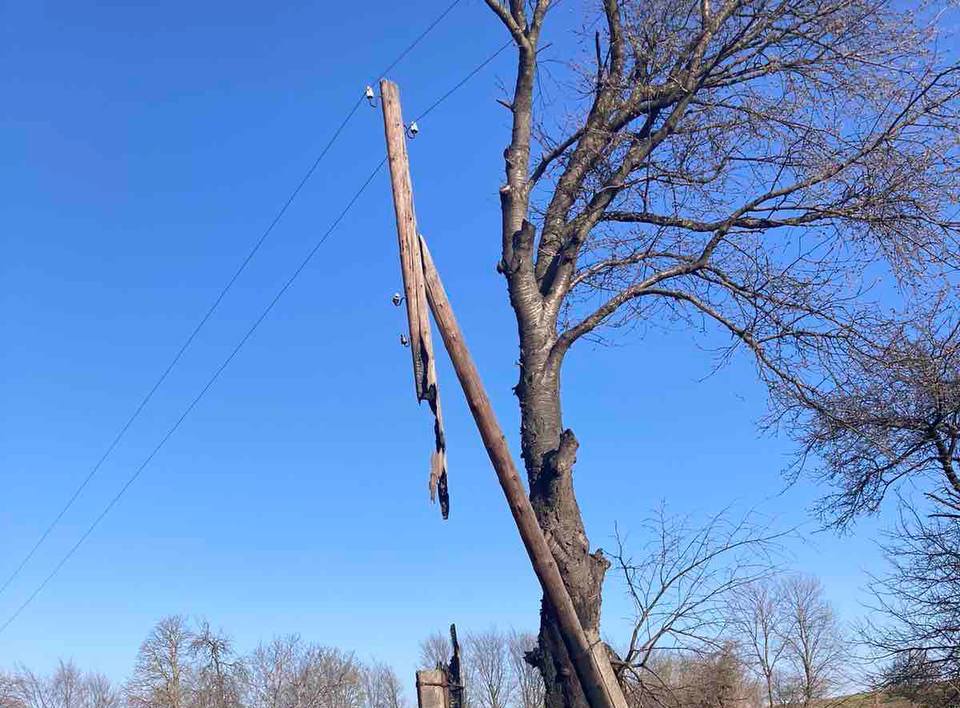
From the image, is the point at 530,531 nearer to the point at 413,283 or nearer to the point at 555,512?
the point at 555,512

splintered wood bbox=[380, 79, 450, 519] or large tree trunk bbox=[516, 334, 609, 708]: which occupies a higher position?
splintered wood bbox=[380, 79, 450, 519]

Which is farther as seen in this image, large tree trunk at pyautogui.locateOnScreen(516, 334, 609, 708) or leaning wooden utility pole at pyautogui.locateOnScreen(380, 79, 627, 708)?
large tree trunk at pyautogui.locateOnScreen(516, 334, 609, 708)

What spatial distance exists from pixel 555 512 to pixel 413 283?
1.88m

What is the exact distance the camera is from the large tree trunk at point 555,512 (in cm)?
685

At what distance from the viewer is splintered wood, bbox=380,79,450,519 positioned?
23.5ft

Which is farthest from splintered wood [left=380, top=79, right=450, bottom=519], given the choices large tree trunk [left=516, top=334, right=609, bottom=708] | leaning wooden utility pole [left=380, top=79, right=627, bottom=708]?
large tree trunk [left=516, top=334, right=609, bottom=708]

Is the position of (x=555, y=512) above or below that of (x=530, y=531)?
above

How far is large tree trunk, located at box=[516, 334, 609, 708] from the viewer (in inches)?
270

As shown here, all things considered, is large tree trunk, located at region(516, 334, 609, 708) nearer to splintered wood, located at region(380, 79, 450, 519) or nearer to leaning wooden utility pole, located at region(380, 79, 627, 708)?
leaning wooden utility pole, located at region(380, 79, 627, 708)

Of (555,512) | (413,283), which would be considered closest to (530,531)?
(555,512)

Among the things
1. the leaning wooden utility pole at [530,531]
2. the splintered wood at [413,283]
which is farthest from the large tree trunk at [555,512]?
the splintered wood at [413,283]

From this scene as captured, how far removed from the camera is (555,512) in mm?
7219

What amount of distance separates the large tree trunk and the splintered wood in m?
0.72

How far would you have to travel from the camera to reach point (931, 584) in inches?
582
